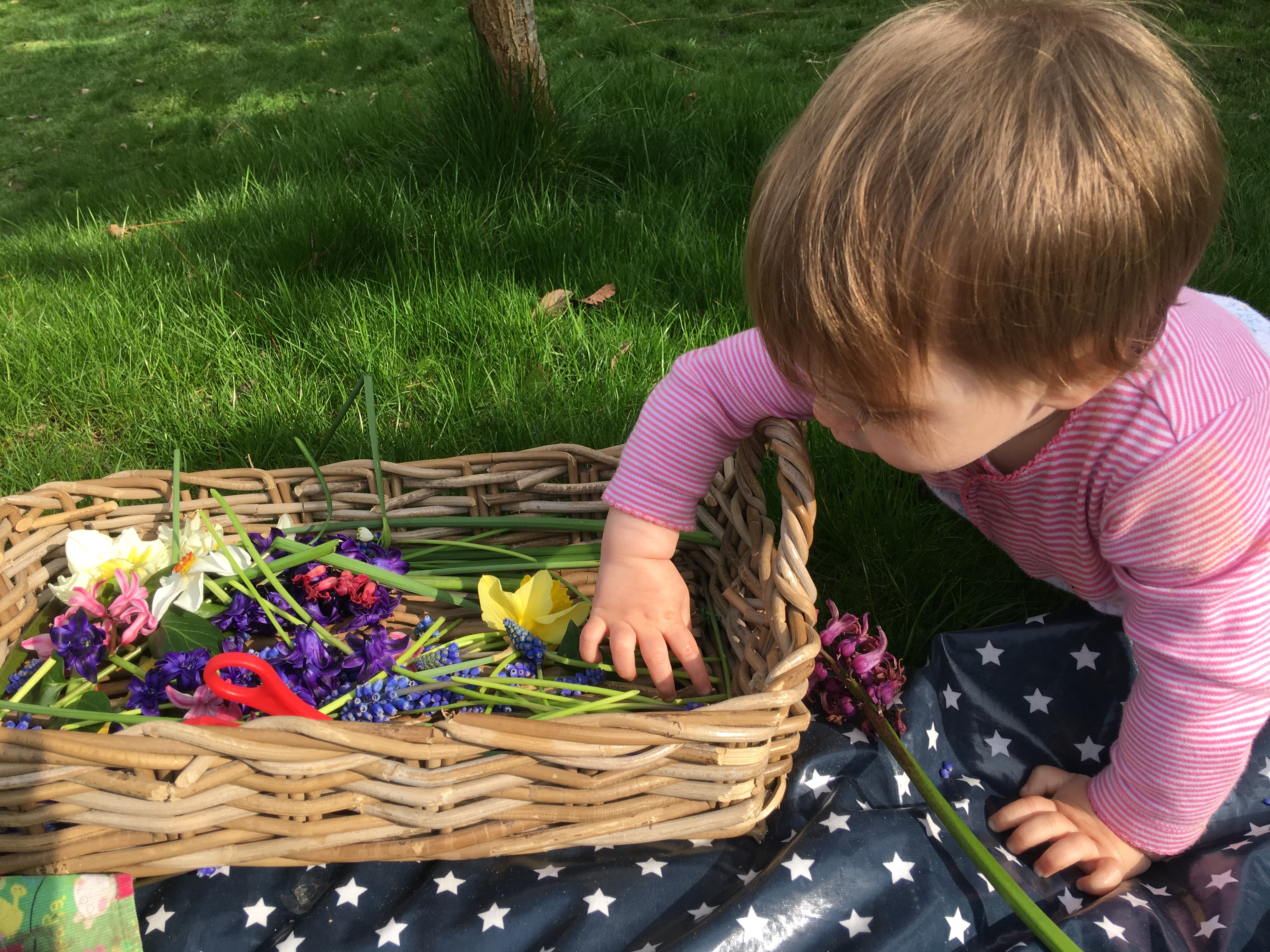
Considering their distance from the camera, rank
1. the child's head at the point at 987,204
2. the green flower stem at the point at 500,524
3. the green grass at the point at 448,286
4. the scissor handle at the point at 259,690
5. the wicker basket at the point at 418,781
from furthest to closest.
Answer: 1. the green grass at the point at 448,286
2. the green flower stem at the point at 500,524
3. the scissor handle at the point at 259,690
4. the wicker basket at the point at 418,781
5. the child's head at the point at 987,204

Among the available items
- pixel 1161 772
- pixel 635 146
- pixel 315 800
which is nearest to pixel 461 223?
pixel 635 146

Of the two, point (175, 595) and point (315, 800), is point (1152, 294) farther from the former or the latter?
point (175, 595)

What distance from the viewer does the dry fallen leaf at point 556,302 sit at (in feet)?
7.04

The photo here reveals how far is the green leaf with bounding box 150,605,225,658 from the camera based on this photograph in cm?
123

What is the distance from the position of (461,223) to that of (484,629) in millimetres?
1334

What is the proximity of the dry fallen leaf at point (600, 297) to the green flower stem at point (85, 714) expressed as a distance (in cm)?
138

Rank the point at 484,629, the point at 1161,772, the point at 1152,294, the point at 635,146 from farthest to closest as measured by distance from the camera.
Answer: the point at 635,146 < the point at 484,629 < the point at 1161,772 < the point at 1152,294

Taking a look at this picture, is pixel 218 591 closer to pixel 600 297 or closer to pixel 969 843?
pixel 969 843

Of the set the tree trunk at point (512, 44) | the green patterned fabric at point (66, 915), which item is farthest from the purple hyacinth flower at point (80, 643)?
the tree trunk at point (512, 44)

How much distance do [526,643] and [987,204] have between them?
2.54 feet

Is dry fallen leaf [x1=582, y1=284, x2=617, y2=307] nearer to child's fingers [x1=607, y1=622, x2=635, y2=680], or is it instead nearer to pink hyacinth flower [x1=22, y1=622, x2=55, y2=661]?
→ child's fingers [x1=607, y1=622, x2=635, y2=680]

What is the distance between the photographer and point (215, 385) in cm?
200

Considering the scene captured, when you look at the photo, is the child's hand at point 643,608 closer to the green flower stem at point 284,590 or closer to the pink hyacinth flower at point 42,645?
the green flower stem at point 284,590

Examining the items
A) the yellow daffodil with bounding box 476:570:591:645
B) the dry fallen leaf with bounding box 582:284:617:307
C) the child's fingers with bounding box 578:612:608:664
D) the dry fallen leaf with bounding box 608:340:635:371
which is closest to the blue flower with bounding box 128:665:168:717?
the yellow daffodil with bounding box 476:570:591:645
